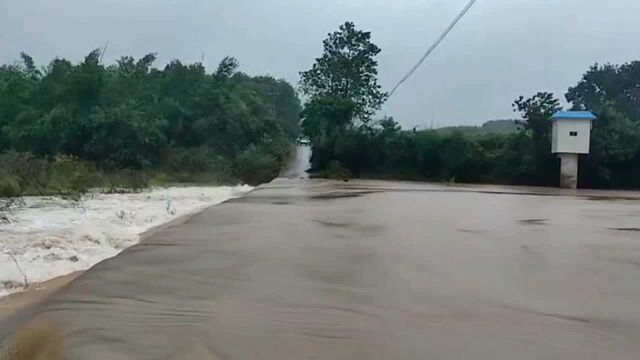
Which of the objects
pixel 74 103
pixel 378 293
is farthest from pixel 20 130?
pixel 378 293

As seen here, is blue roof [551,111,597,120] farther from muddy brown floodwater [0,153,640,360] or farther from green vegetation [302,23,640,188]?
muddy brown floodwater [0,153,640,360]

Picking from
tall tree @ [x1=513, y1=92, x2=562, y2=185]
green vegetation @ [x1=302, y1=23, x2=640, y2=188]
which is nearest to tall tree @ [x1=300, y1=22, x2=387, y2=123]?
green vegetation @ [x1=302, y1=23, x2=640, y2=188]

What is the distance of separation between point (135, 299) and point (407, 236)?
4.83m

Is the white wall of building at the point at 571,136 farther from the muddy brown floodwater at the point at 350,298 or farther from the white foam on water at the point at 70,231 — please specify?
the muddy brown floodwater at the point at 350,298

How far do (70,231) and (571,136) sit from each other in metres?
19.8

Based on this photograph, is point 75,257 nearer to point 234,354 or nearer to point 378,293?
point 378,293

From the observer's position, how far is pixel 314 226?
34.7 feet

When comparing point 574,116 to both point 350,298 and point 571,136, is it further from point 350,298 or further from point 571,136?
point 350,298

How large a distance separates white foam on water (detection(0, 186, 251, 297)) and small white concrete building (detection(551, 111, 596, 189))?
1352cm

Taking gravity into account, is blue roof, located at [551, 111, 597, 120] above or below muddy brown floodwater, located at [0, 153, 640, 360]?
above

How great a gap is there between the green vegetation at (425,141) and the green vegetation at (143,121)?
129 inches

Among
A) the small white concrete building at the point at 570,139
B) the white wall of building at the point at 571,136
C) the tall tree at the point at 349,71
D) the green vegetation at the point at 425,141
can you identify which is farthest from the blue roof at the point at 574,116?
the tall tree at the point at 349,71

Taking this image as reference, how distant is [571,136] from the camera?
25.6 m

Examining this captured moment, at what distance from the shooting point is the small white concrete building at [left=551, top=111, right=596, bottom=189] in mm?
25594
